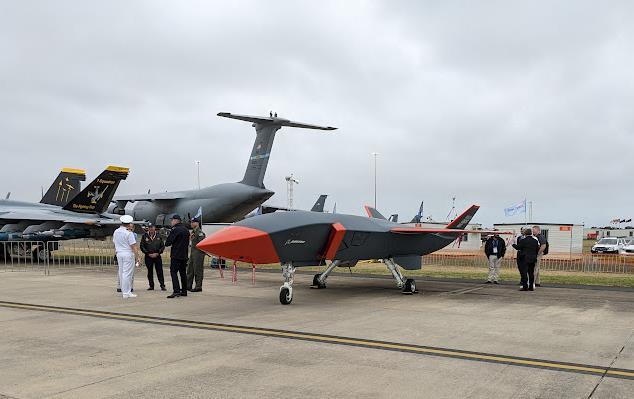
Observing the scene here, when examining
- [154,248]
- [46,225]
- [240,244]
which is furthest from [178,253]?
[46,225]

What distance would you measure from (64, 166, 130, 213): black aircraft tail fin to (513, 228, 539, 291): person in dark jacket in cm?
2232

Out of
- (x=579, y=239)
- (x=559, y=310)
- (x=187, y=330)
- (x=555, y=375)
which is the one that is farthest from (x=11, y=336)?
(x=579, y=239)

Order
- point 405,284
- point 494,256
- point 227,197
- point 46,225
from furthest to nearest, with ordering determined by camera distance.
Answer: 1. point 227,197
2. point 46,225
3. point 494,256
4. point 405,284

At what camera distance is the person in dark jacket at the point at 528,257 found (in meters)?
14.4

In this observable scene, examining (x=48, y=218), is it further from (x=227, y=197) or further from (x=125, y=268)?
(x=125, y=268)

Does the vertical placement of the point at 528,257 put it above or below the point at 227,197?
below

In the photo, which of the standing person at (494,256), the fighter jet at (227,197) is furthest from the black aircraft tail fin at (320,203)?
the standing person at (494,256)

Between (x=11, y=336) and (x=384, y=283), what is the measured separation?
1124cm

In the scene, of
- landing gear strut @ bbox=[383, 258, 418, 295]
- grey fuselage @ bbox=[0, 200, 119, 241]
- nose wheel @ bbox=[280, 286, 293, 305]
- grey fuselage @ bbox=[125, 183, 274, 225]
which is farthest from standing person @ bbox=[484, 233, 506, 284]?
grey fuselage @ bbox=[0, 200, 119, 241]

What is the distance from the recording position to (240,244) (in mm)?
10570

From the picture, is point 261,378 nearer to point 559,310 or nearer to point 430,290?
point 559,310

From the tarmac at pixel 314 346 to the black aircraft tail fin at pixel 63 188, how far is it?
996 inches

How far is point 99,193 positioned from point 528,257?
76.4 feet

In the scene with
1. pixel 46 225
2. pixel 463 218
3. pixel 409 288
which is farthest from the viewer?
pixel 46 225
